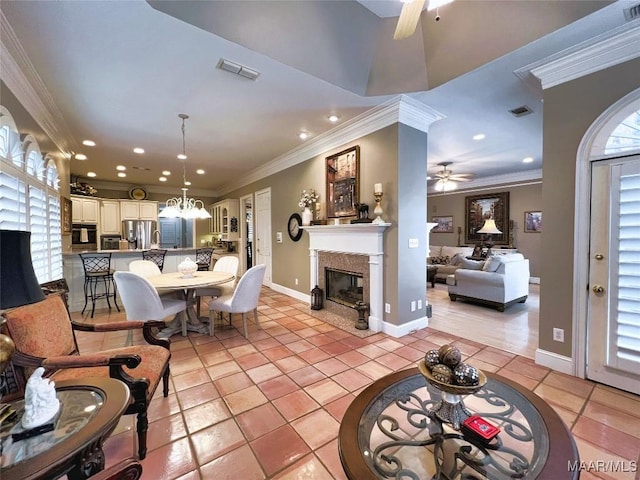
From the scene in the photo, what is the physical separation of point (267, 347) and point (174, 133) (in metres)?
3.37

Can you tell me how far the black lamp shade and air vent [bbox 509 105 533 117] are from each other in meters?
4.59

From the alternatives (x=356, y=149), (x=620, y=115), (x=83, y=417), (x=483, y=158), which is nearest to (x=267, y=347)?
(x=83, y=417)

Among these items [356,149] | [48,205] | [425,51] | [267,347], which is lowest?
[267,347]

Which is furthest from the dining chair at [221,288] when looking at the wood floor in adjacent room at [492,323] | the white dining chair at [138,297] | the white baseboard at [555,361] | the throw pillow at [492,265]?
the throw pillow at [492,265]

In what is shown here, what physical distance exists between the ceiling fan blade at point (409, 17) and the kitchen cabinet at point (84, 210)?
25.7 ft

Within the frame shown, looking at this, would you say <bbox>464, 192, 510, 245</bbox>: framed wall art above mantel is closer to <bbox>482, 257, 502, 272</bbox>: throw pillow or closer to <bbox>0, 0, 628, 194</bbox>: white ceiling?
<bbox>482, 257, 502, 272</bbox>: throw pillow

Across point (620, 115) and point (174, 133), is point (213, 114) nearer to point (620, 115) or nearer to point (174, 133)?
point (174, 133)

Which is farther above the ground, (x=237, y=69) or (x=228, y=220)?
(x=237, y=69)

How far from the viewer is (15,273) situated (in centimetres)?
107

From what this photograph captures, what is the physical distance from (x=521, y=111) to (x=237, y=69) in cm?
343

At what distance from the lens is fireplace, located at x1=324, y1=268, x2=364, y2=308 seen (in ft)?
12.9

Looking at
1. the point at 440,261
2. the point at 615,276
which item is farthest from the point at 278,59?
the point at 440,261

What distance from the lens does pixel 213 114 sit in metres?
3.37

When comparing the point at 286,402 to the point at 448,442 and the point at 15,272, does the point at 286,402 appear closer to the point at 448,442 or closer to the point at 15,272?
the point at 448,442
